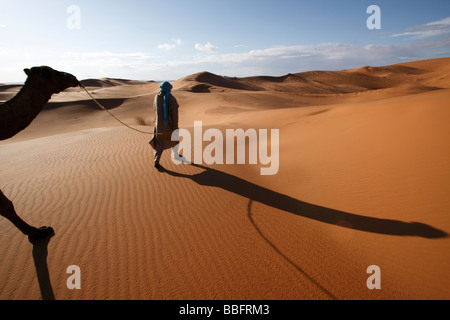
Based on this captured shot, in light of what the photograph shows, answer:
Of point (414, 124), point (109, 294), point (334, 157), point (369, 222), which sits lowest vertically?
point (109, 294)

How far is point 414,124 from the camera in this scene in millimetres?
5105

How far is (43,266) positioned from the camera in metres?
2.55

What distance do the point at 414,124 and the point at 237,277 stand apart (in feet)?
Result: 18.0

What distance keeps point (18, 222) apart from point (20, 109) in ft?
4.72

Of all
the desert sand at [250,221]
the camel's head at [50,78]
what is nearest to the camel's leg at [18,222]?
the desert sand at [250,221]

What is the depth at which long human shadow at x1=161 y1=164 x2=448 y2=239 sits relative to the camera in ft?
9.16

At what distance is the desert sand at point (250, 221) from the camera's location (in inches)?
90.4

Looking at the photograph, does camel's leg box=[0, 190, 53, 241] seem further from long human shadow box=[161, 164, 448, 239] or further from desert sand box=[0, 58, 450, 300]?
long human shadow box=[161, 164, 448, 239]

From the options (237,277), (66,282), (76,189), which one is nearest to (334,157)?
(237,277)

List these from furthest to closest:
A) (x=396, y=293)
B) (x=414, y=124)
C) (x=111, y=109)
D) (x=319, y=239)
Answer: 1. (x=111, y=109)
2. (x=414, y=124)
3. (x=319, y=239)
4. (x=396, y=293)

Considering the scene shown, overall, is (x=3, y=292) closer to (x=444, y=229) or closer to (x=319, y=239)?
(x=319, y=239)

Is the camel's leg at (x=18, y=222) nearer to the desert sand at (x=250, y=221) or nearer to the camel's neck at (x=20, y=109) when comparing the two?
the desert sand at (x=250, y=221)

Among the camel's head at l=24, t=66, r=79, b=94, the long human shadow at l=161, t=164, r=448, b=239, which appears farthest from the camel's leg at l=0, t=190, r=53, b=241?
the long human shadow at l=161, t=164, r=448, b=239

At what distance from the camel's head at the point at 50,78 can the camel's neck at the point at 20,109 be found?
0.31ft
